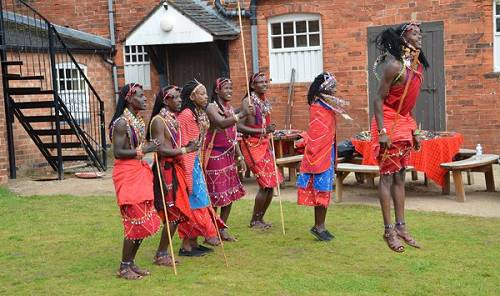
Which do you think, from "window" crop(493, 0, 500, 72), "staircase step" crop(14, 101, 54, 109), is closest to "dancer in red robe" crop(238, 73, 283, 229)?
"staircase step" crop(14, 101, 54, 109)

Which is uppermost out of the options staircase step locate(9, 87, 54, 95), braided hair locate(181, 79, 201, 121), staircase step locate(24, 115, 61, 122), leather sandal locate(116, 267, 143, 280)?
staircase step locate(9, 87, 54, 95)

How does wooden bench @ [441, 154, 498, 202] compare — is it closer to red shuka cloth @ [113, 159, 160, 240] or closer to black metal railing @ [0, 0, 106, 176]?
red shuka cloth @ [113, 159, 160, 240]

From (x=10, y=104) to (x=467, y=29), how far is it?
8821 millimetres

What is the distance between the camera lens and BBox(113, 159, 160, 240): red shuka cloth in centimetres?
621

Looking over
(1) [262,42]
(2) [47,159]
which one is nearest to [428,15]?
(1) [262,42]

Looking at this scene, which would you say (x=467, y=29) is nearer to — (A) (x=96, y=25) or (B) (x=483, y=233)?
(B) (x=483, y=233)

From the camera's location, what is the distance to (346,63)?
593 inches

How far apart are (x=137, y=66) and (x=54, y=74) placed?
4.33m

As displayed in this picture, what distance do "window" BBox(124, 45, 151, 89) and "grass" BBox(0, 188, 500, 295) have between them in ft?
27.0

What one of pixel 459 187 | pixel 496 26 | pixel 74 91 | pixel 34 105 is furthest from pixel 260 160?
pixel 74 91

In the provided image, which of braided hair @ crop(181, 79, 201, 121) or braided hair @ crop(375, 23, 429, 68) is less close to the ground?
braided hair @ crop(375, 23, 429, 68)

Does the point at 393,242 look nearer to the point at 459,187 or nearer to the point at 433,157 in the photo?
the point at 459,187

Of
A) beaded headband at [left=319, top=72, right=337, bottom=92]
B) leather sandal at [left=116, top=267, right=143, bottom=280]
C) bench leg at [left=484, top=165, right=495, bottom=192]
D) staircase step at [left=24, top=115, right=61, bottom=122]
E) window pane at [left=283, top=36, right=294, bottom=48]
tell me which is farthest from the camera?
window pane at [left=283, top=36, right=294, bottom=48]

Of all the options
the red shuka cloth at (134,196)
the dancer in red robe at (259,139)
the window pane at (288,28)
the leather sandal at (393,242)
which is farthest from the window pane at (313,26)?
the red shuka cloth at (134,196)
